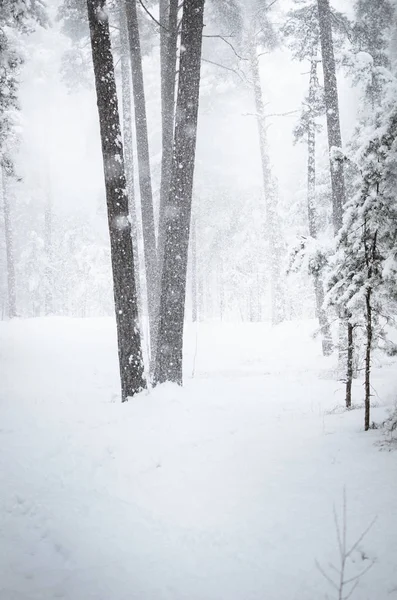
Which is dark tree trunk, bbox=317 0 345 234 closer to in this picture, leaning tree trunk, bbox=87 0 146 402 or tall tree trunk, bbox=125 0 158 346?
tall tree trunk, bbox=125 0 158 346

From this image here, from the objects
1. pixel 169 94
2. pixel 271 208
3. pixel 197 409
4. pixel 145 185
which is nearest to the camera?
pixel 197 409

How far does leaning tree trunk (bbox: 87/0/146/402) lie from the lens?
609 centimetres

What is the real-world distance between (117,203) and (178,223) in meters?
1.19

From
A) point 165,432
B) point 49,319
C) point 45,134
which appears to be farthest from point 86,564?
point 45,134

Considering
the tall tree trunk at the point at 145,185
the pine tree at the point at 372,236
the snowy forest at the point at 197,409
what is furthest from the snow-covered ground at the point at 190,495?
the tall tree trunk at the point at 145,185

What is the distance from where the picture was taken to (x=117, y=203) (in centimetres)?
627

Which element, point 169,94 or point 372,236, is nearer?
point 372,236

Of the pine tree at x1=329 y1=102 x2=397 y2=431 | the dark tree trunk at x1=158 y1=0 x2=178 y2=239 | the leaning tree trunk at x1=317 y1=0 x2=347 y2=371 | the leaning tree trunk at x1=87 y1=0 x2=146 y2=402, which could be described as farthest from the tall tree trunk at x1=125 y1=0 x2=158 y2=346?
the pine tree at x1=329 y1=102 x2=397 y2=431

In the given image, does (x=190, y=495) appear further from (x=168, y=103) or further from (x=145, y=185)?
(x=168, y=103)

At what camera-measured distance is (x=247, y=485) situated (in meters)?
3.88

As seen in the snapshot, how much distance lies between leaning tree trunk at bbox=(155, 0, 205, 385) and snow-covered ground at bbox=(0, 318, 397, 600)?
2.36ft

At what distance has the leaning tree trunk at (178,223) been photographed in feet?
21.8

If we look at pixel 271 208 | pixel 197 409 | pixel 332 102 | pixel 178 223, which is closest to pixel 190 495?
pixel 197 409

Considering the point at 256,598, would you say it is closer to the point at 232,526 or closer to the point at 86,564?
the point at 232,526
